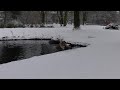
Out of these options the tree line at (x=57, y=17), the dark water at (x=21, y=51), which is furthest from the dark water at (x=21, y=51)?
the tree line at (x=57, y=17)

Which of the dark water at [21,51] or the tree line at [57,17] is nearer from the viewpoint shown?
the dark water at [21,51]

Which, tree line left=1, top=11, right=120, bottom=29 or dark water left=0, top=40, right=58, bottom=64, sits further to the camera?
tree line left=1, top=11, right=120, bottom=29

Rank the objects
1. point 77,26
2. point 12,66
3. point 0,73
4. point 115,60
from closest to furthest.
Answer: point 0,73
point 12,66
point 115,60
point 77,26

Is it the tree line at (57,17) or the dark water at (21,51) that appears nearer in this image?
the dark water at (21,51)

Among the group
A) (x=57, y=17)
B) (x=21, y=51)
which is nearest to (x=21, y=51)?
(x=21, y=51)

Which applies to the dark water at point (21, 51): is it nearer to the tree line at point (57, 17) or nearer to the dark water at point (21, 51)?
the dark water at point (21, 51)

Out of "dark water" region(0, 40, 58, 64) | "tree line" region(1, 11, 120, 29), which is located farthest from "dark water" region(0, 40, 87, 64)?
"tree line" region(1, 11, 120, 29)

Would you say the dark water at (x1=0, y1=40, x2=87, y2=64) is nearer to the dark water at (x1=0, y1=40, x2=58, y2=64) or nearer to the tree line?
the dark water at (x1=0, y1=40, x2=58, y2=64)
